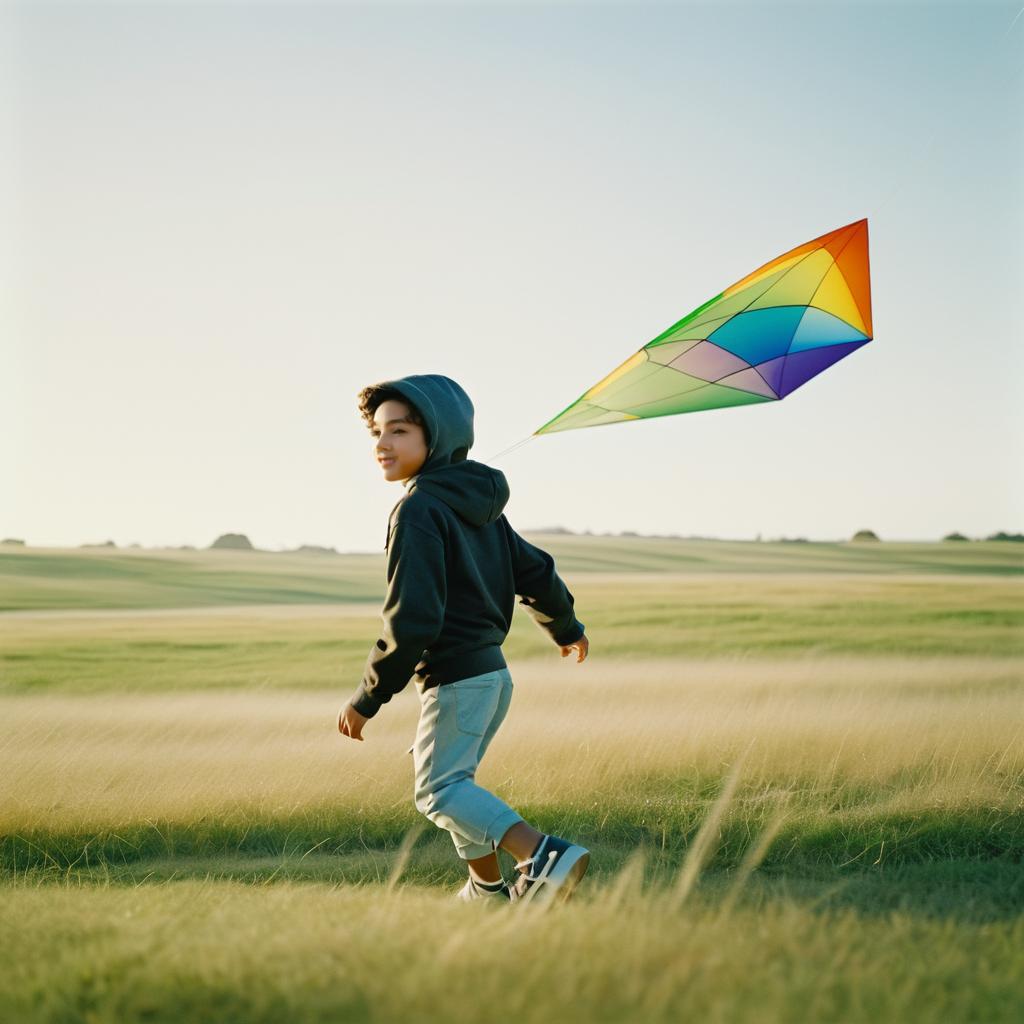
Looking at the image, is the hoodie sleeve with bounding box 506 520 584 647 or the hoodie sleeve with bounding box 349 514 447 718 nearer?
the hoodie sleeve with bounding box 349 514 447 718

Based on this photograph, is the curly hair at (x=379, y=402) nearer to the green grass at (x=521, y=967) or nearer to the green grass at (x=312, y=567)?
the green grass at (x=521, y=967)

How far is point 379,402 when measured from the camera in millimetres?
4609

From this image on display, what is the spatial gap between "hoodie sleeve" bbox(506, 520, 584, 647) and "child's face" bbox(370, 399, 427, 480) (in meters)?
0.61

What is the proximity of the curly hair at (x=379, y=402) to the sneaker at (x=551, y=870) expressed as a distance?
1742 millimetres

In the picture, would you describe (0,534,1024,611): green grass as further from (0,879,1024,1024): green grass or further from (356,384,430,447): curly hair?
(0,879,1024,1024): green grass

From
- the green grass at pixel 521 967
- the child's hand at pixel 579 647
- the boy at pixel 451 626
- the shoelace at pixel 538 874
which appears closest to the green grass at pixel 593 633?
the child's hand at pixel 579 647

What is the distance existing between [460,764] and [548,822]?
1861 mm

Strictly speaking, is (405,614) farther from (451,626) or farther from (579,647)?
(579,647)

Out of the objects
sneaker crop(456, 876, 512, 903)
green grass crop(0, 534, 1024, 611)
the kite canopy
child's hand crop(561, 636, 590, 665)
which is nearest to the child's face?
the kite canopy

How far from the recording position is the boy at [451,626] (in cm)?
407

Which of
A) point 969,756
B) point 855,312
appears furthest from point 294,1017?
point 969,756

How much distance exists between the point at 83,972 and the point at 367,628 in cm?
1047

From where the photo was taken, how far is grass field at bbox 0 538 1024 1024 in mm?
2605

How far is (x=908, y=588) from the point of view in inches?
633
